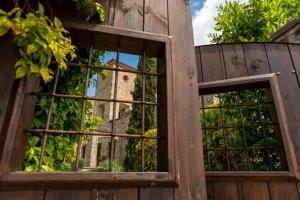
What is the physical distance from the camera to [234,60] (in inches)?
104

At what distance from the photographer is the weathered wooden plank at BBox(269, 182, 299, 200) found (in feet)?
6.51

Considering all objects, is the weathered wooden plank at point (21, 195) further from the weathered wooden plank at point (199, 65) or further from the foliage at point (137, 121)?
the foliage at point (137, 121)

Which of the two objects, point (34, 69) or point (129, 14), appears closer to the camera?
point (34, 69)

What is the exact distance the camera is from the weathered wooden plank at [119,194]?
1.19m

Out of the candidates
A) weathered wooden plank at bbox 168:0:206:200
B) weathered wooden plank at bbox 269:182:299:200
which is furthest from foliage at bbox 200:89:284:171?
weathered wooden plank at bbox 168:0:206:200

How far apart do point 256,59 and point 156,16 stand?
1.42 meters

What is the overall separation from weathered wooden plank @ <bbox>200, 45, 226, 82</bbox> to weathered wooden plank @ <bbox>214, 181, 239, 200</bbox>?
3.78ft

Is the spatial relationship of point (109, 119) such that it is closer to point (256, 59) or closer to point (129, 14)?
point (256, 59)

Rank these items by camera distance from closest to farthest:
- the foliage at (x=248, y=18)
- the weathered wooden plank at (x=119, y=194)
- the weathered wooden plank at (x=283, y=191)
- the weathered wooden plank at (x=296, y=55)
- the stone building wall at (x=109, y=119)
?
1. the weathered wooden plank at (x=119, y=194)
2. the weathered wooden plank at (x=283, y=191)
3. the weathered wooden plank at (x=296, y=55)
4. the foliage at (x=248, y=18)
5. the stone building wall at (x=109, y=119)

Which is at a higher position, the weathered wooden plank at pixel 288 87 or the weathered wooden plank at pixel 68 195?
the weathered wooden plank at pixel 288 87

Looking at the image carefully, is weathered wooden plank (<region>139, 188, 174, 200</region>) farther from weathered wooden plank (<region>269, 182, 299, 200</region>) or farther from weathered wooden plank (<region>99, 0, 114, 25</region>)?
weathered wooden plank (<region>269, 182, 299, 200</region>)

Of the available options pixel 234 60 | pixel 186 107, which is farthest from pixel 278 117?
pixel 186 107

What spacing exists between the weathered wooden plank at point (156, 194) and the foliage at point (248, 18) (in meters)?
5.68

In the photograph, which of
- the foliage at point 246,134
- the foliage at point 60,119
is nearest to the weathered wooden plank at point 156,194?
the foliage at point 60,119
